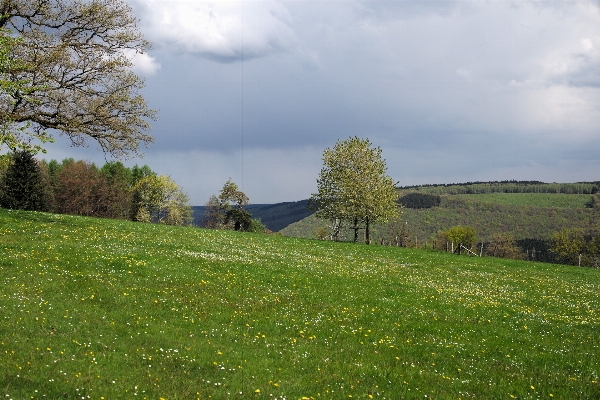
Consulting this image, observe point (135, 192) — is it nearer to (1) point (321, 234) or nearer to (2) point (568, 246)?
(1) point (321, 234)

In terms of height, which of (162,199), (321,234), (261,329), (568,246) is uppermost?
(162,199)

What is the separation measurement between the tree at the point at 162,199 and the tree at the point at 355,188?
2041 inches

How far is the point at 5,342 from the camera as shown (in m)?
12.0

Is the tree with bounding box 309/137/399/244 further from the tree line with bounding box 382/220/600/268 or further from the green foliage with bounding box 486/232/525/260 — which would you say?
the green foliage with bounding box 486/232/525/260

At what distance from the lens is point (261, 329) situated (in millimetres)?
15250

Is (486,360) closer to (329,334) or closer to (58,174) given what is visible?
(329,334)

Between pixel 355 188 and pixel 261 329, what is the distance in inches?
1844

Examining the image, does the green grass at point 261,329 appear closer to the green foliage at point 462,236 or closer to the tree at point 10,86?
the tree at point 10,86

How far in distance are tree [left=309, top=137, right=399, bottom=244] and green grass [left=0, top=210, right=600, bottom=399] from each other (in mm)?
31975

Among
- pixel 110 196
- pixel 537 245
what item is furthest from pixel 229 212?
pixel 537 245

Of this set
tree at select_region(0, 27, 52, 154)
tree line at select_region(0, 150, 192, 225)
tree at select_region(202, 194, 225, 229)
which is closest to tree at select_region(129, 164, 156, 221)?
tree line at select_region(0, 150, 192, 225)

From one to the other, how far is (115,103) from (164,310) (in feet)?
66.9

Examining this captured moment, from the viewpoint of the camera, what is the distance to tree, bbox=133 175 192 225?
109m

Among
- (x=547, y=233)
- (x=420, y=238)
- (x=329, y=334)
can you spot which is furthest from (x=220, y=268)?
(x=547, y=233)
